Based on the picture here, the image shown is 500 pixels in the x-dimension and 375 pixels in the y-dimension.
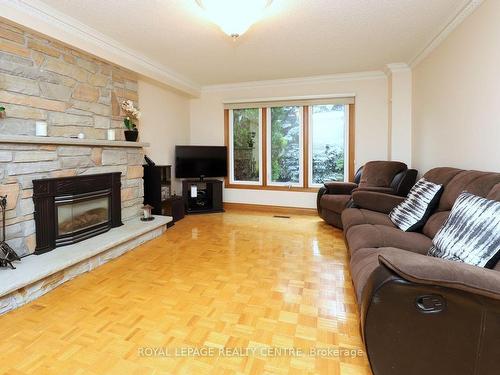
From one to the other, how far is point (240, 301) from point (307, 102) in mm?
3653

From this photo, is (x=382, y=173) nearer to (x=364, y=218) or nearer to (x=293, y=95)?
(x=364, y=218)

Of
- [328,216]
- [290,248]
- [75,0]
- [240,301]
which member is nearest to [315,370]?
[240,301]

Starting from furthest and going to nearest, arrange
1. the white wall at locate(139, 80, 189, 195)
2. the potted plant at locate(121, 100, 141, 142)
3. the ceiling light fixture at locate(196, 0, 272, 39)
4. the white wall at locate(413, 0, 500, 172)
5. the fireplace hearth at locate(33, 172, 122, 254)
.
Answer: the white wall at locate(139, 80, 189, 195) → the potted plant at locate(121, 100, 141, 142) → the fireplace hearth at locate(33, 172, 122, 254) → the white wall at locate(413, 0, 500, 172) → the ceiling light fixture at locate(196, 0, 272, 39)

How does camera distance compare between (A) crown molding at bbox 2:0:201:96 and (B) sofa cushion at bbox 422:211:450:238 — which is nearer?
(B) sofa cushion at bbox 422:211:450:238

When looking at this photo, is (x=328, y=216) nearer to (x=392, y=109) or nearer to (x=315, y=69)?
(x=392, y=109)

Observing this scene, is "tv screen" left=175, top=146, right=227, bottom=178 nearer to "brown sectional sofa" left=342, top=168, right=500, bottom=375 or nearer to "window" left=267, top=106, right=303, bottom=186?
"window" left=267, top=106, right=303, bottom=186

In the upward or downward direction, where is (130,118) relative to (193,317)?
upward

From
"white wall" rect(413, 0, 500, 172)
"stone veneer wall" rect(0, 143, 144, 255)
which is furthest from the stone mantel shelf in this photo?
"white wall" rect(413, 0, 500, 172)

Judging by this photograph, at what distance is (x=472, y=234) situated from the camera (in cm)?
144

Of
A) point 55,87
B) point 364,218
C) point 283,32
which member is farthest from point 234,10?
point 364,218

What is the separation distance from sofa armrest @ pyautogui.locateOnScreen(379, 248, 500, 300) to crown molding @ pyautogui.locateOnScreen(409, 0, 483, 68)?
→ 254cm

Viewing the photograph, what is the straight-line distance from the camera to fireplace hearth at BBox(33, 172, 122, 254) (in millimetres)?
2516

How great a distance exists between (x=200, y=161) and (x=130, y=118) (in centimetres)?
151

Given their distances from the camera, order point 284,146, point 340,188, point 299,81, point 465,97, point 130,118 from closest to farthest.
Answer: point 465,97 < point 130,118 < point 340,188 < point 299,81 < point 284,146
